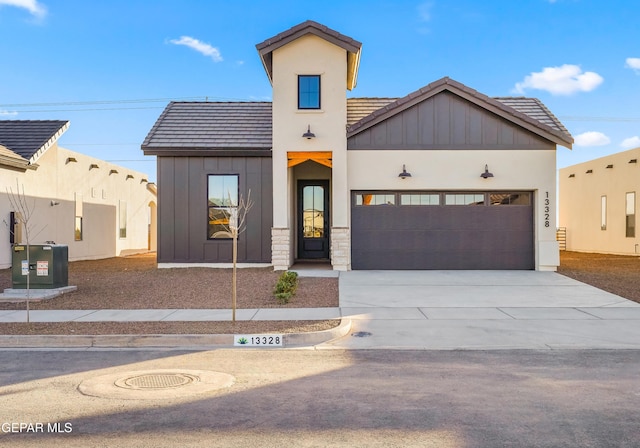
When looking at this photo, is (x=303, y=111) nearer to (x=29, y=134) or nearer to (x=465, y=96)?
(x=465, y=96)

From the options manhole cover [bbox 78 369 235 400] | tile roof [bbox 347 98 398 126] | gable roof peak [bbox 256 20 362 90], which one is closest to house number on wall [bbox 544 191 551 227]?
tile roof [bbox 347 98 398 126]

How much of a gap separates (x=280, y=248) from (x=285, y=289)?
535cm

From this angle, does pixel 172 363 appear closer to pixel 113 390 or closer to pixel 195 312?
pixel 113 390

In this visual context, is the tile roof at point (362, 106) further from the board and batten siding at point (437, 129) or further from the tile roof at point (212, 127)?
the tile roof at point (212, 127)

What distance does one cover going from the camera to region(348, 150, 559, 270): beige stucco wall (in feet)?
58.4

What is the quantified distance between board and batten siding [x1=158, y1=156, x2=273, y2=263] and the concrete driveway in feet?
12.5

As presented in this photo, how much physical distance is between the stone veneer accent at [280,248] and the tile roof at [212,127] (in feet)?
9.39

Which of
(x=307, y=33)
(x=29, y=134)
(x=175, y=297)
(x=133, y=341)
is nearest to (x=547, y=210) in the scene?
(x=307, y=33)

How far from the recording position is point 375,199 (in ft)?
59.5

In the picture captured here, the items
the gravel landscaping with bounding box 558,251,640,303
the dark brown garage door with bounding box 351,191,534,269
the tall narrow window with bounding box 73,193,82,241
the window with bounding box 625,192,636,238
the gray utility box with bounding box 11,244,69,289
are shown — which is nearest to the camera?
the gray utility box with bounding box 11,244,69,289

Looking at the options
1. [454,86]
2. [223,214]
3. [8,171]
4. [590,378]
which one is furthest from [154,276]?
[590,378]

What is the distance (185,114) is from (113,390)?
50.3 ft

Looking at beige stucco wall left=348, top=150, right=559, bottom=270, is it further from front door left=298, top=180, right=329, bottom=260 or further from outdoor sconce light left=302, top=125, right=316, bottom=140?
front door left=298, top=180, right=329, bottom=260

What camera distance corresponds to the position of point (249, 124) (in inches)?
765
